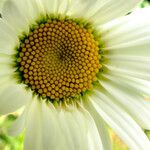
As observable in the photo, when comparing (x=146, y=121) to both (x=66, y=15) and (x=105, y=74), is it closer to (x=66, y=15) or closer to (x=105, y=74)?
(x=105, y=74)

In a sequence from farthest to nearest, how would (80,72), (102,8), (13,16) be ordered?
(80,72) → (102,8) → (13,16)

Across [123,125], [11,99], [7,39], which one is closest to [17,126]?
[11,99]

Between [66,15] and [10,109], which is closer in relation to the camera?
[10,109]

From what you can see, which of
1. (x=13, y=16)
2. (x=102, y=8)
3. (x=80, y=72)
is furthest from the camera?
(x=80, y=72)

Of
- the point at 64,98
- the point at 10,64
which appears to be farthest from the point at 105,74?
the point at 10,64

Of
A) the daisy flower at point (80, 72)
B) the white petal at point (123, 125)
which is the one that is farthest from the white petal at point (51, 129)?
the white petal at point (123, 125)

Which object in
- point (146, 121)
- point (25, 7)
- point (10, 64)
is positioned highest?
point (25, 7)

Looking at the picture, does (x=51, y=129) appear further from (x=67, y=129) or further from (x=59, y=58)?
(x=59, y=58)

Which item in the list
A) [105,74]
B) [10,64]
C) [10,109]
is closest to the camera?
[10,109]
